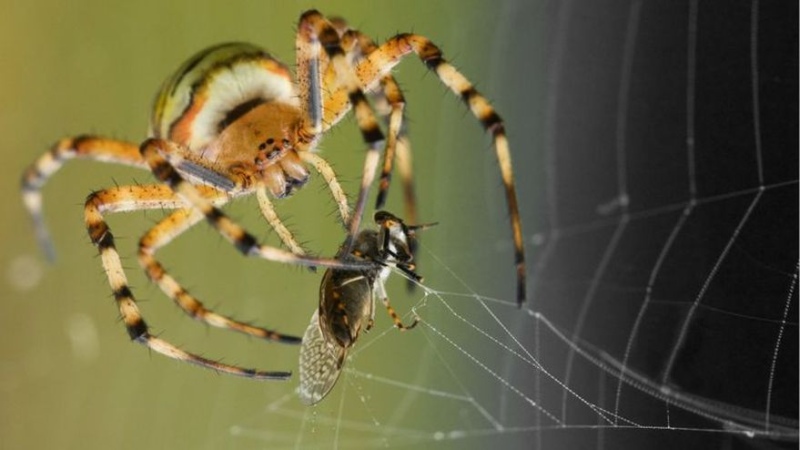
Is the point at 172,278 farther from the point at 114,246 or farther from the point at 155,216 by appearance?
the point at 155,216

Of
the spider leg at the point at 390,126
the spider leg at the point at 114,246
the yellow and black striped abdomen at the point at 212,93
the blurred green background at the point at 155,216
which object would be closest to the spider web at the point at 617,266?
the blurred green background at the point at 155,216

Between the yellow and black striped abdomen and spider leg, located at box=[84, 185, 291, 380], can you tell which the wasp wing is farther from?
the yellow and black striped abdomen

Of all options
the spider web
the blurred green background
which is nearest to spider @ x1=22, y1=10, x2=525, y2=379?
the spider web

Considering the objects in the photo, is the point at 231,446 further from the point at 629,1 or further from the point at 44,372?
the point at 629,1

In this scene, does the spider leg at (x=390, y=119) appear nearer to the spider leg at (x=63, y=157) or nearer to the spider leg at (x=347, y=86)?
the spider leg at (x=347, y=86)

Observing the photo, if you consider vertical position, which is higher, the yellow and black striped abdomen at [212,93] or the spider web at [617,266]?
the yellow and black striped abdomen at [212,93]

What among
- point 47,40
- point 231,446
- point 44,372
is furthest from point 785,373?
point 47,40

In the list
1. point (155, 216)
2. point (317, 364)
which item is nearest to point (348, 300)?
point (317, 364)
